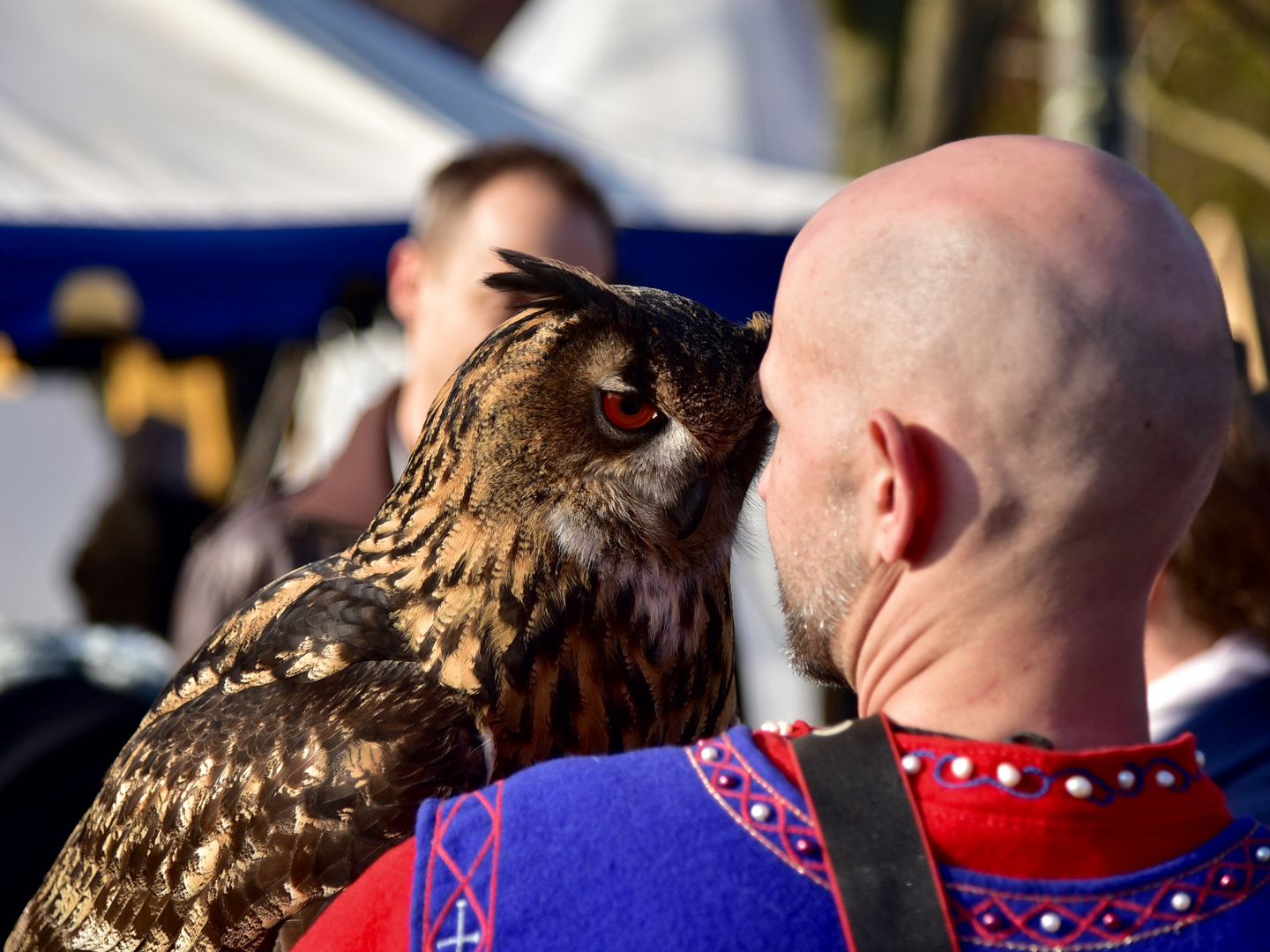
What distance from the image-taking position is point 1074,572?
965 millimetres

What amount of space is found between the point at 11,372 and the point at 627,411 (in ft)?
16.7

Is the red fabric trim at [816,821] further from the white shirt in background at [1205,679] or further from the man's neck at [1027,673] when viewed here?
the white shirt in background at [1205,679]

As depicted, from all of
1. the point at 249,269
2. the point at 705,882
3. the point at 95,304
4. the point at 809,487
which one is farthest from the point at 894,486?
the point at 95,304

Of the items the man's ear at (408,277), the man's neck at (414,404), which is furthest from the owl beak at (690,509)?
the man's ear at (408,277)

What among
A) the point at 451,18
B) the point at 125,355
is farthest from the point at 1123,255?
the point at 451,18

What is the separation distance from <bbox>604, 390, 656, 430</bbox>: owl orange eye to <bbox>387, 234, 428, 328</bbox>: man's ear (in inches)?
39.6

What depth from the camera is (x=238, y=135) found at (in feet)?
17.1

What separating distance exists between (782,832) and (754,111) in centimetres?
637

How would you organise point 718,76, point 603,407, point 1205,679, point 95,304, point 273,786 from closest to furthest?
point 273,786
point 603,407
point 1205,679
point 95,304
point 718,76

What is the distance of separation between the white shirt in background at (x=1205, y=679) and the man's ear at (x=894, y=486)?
1490 millimetres

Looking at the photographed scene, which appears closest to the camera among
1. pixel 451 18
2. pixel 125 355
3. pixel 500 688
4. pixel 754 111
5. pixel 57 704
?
pixel 500 688

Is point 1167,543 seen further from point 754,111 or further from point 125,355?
point 754,111

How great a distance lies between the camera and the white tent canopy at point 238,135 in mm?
4945

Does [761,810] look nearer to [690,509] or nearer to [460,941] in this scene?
[460,941]
